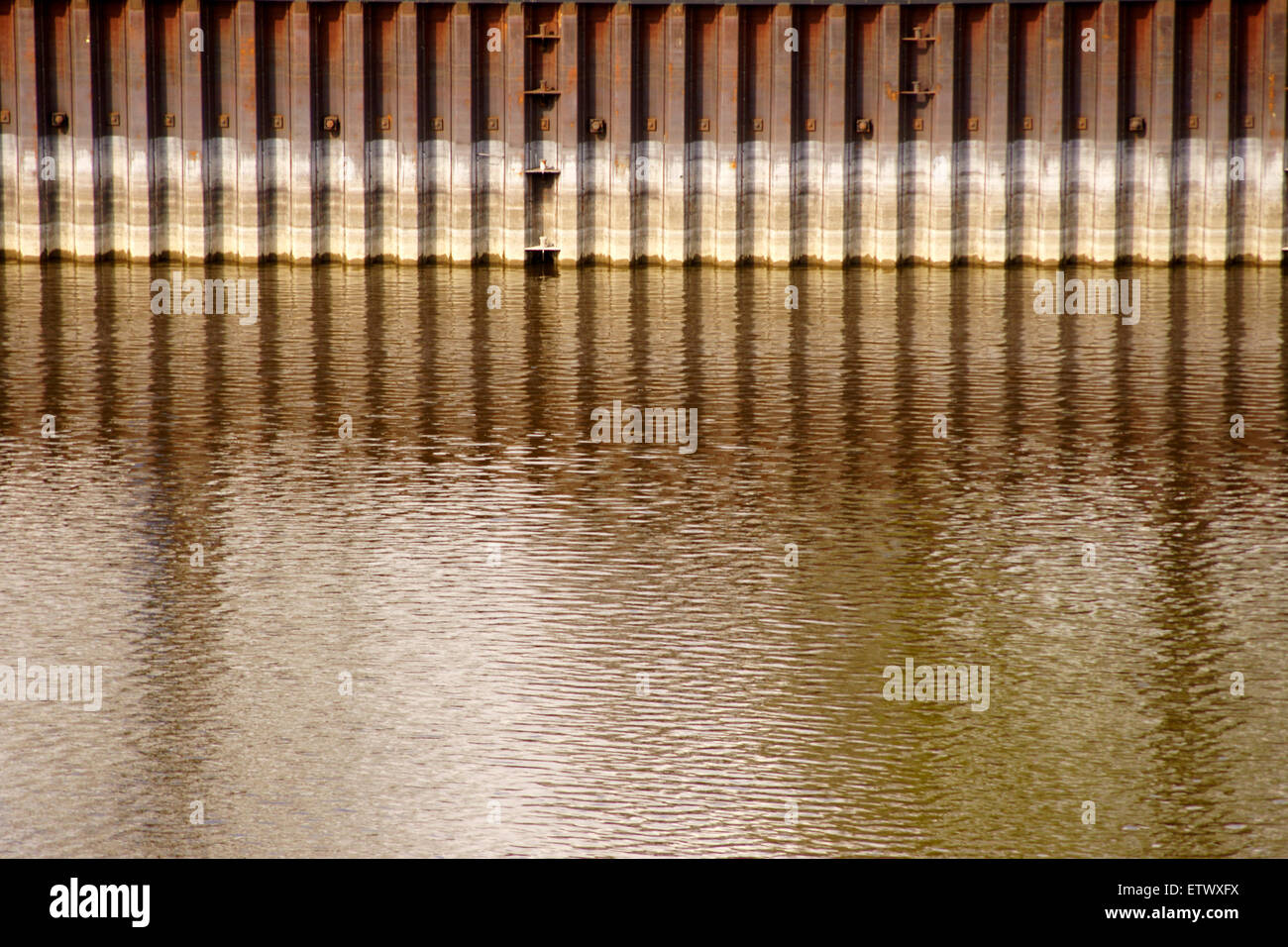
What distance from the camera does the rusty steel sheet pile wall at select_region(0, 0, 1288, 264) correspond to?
3152 cm

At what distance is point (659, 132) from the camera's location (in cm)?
3188

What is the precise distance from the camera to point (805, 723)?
10.8m

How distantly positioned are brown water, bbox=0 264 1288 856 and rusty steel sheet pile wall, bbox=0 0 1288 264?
787 cm

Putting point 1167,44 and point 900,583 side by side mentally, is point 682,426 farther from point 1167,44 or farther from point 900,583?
point 1167,44

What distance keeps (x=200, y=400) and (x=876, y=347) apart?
9.07m

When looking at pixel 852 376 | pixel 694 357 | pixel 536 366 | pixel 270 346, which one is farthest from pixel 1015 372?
pixel 270 346

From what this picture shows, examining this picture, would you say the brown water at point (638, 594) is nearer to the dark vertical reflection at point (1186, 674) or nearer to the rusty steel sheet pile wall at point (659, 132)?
the dark vertical reflection at point (1186, 674)

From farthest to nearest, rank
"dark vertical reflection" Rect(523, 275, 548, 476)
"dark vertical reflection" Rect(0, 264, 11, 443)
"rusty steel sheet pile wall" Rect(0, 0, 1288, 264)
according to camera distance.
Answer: "rusty steel sheet pile wall" Rect(0, 0, 1288, 264), "dark vertical reflection" Rect(0, 264, 11, 443), "dark vertical reflection" Rect(523, 275, 548, 476)

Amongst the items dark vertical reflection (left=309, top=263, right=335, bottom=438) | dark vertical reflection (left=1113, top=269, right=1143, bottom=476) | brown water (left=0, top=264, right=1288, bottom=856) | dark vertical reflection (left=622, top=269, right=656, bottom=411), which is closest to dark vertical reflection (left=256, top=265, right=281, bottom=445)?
brown water (left=0, top=264, right=1288, bottom=856)

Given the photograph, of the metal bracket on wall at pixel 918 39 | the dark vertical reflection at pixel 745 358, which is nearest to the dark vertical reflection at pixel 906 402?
the dark vertical reflection at pixel 745 358

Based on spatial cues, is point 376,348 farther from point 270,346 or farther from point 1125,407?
point 1125,407

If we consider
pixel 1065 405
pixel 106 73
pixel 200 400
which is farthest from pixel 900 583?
pixel 106 73

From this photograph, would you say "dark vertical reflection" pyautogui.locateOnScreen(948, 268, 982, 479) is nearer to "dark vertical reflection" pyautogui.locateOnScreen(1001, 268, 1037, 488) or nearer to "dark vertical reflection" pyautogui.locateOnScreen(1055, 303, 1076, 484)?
"dark vertical reflection" pyautogui.locateOnScreen(1001, 268, 1037, 488)
